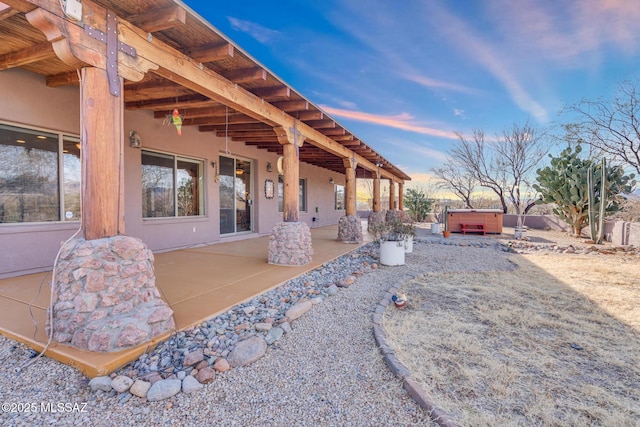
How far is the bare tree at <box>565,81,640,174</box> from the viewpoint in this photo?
937 centimetres

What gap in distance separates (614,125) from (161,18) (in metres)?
13.3

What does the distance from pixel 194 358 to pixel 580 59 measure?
41.8 feet

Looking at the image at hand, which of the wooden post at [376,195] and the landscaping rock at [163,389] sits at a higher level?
the wooden post at [376,195]

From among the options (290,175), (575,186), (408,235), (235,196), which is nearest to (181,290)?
(290,175)

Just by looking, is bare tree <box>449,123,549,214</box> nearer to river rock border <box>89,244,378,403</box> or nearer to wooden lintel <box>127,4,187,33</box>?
river rock border <box>89,244,378,403</box>

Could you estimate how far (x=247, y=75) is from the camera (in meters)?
3.85

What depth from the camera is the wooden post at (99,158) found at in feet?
7.72

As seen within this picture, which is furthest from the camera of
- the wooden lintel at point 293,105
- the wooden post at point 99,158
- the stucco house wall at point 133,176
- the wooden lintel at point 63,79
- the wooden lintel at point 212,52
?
the wooden lintel at point 293,105

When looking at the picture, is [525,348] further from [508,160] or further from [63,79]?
[508,160]

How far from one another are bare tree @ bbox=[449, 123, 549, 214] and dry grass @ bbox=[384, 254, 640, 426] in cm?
1156

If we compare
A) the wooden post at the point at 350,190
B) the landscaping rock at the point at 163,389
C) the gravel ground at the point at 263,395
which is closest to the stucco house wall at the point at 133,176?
the gravel ground at the point at 263,395

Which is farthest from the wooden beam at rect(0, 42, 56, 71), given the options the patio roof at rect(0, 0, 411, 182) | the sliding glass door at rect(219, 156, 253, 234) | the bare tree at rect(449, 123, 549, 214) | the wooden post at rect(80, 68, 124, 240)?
the bare tree at rect(449, 123, 549, 214)

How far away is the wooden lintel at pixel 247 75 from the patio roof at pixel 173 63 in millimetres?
12

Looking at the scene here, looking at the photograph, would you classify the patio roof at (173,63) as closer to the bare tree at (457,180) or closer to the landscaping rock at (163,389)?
the landscaping rock at (163,389)
